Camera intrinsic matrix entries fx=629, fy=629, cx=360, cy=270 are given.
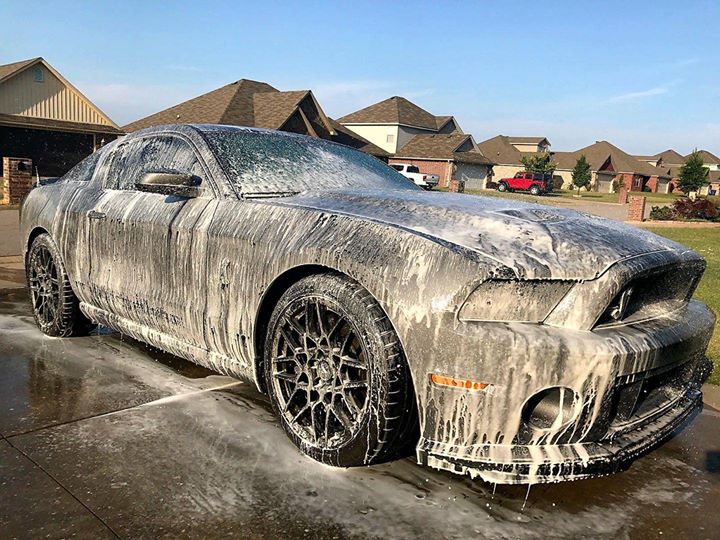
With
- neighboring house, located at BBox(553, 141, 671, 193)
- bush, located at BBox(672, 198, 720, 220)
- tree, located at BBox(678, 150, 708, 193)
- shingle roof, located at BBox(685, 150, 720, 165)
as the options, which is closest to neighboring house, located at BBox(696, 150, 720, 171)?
shingle roof, located at BBox(685, 150, 720, 165)

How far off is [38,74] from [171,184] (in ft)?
98.6

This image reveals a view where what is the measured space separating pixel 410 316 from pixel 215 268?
1.20 metres

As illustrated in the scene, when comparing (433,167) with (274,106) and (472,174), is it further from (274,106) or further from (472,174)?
(274,106)

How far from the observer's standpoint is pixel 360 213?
8.85ft

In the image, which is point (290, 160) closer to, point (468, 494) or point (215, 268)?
point (215, 268)

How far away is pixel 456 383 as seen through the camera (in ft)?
7.32

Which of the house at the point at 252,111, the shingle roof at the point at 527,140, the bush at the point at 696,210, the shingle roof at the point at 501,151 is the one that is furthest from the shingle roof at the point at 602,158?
the bush at the point at 696,210

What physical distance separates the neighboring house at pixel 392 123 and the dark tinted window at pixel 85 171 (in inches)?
1841

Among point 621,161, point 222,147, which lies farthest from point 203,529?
point 621,161

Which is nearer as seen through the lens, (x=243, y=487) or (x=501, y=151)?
(x=243, y=487)

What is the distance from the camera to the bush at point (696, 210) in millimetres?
24734

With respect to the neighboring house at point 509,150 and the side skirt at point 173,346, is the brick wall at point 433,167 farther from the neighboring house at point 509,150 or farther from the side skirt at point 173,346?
the side skirt at point 173,346

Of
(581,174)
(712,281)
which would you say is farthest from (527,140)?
(712,281)

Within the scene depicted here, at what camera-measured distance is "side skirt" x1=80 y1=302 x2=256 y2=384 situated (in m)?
3.09
